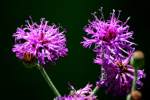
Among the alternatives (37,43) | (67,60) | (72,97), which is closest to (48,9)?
(67,60)

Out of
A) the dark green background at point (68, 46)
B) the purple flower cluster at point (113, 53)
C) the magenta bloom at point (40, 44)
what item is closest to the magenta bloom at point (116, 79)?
the purple flower cluster at point (113, 53)

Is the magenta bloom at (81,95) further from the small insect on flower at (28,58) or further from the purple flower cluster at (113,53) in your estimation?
the small insect on flower at (28,58)

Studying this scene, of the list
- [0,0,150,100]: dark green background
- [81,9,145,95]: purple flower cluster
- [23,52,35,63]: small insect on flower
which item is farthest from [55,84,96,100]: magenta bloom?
[0,0,150,100]: dark green background

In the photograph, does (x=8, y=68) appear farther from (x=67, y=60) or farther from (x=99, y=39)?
(x=99, y=39)

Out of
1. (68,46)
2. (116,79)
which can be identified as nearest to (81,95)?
(116,79)

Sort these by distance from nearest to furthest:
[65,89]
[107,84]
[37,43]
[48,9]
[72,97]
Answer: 1. [72,97]
2. [107,84]
3. [37,43]
4. [65,89]
5. [48,9]

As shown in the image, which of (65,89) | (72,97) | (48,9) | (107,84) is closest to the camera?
(72,97)

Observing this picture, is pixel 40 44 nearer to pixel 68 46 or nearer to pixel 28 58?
pixel 28 58
